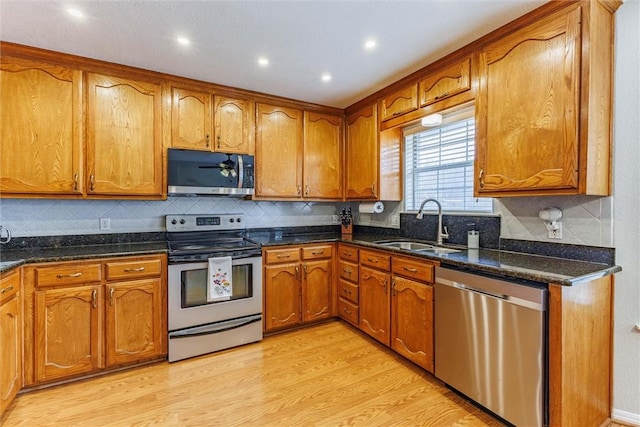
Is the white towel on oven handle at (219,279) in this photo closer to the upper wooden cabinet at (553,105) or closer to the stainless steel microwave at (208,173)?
the stainless steel microwave at (208,173)

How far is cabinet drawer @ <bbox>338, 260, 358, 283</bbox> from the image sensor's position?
3020 mm

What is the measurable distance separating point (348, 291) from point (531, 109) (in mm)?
2164

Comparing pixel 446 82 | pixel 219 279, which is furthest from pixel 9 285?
pixel 446 82

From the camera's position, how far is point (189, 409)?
1.91 m

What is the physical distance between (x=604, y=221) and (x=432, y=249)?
45.4 inches

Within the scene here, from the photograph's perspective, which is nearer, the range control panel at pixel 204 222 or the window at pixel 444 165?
the window at pixel 444 165

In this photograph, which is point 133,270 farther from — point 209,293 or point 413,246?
point 413,246

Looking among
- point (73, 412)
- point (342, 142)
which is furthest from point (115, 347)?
point (342, 142)

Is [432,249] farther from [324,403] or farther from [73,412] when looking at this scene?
[73,412]

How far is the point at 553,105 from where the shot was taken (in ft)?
5.70

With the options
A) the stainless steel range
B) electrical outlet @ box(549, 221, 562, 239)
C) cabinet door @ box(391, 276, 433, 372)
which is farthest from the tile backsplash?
electrical outlet @ box(549, 221, 562, 239)

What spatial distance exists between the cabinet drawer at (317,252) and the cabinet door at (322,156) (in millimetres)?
626

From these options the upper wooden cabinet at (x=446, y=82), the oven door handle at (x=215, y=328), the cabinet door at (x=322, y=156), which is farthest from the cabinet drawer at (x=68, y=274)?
the upper wooden cabinet at (x=446, y=82)

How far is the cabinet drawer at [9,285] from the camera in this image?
177 cm
